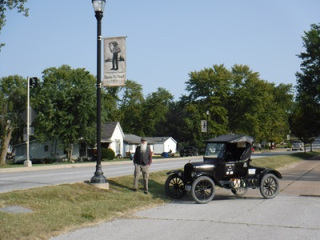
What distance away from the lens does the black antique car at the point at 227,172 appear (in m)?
12.8

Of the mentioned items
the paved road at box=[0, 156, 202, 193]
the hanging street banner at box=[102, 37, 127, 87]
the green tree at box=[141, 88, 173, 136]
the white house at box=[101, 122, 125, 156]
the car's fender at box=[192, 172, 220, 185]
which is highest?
the green tree at box=[141, 88, 173, 136]

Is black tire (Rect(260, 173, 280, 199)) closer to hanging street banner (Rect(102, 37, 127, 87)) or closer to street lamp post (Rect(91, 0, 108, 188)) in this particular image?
street lamp post (Rect(91, 0, 108, 188))

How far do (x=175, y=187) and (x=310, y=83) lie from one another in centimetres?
4393

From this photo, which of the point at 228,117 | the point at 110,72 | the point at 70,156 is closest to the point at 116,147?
the point at 70,156

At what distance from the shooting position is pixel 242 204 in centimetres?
1213

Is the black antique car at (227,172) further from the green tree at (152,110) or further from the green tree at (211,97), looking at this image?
the green tree at (152,110)

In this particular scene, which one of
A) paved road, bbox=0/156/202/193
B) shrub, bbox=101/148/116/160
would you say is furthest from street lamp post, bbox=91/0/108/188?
shrub, bbox=101/148/116/160

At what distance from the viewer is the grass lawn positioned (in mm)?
7895

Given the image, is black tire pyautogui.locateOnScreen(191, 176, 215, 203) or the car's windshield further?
the car's windshield

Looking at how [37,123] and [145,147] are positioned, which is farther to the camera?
[37,123]

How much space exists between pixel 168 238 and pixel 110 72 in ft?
24.4

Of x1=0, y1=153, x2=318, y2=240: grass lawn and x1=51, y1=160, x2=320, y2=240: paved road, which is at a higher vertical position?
x1=0, y1=153, x2=318, y2=240: grass lawn

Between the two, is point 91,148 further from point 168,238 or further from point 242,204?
point 168,238

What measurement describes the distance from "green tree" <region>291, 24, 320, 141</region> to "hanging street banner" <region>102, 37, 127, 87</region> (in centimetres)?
4238
